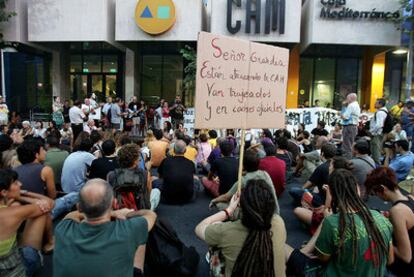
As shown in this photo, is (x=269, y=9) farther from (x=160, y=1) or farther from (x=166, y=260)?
(x=166, y=260)

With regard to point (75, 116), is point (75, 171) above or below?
below

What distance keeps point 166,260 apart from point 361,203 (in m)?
1.91

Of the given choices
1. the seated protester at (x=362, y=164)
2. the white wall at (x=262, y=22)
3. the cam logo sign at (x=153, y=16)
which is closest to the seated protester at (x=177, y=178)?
the seated protester at (x=362, y=164)

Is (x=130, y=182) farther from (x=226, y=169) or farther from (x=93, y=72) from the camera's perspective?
(x=93, y=72)

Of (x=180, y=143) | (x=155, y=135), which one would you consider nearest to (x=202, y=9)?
(x=155, y=135)

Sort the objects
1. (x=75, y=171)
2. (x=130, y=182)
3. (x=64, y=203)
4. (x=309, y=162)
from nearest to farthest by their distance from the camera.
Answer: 1. (x=130, y=182)
2. (x=64, y=203)
3. (x=75, y=171)
4. (x=309, y=162)

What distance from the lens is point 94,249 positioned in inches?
88.4

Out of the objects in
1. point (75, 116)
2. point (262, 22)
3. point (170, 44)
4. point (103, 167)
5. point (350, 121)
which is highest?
point (262, 22)

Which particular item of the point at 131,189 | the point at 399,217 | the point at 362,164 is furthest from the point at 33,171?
the point at 362,164

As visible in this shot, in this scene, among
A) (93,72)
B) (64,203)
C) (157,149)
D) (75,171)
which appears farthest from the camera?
(93,72)

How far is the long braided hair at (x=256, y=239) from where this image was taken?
2363 mm

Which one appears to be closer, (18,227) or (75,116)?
(18,227)

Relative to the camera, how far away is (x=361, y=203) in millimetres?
2572

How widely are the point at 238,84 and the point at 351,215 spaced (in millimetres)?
1793
